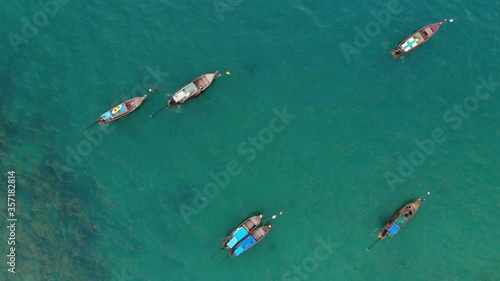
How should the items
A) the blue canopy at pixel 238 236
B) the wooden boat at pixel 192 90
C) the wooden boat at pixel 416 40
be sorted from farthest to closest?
the wooden boat at pixel 416 40 → the wooden boat at pixel 192 90 → the blue canopy at pixel 238 236

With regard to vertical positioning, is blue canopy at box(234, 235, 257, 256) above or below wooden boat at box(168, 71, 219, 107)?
below

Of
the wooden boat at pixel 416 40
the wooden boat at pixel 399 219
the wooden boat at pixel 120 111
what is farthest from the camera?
the wooden boat at pixel 416 40

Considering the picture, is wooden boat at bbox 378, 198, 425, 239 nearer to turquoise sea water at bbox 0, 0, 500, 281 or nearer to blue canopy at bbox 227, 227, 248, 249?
turquoise sea water at bbox 0, 0, 500, 281

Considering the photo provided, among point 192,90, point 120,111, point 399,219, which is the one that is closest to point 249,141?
point 192,90

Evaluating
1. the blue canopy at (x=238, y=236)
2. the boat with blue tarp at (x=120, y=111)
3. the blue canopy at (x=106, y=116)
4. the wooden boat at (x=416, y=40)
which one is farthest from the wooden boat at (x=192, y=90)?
the wooden boat at (x=416, y=40)

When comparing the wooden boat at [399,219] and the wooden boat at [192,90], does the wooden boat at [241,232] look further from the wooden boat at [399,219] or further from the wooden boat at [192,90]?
the wooden boat at [192,90]

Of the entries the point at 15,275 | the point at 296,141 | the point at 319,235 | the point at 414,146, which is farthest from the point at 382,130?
the point at 15,275

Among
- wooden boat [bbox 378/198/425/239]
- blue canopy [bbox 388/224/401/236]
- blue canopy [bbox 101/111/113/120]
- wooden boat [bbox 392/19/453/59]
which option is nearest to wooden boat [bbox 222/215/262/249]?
wooden boat [bbox 378/198/425/239]

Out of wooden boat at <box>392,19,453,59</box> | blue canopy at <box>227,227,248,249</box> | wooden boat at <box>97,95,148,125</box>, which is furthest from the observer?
wooden boat at <box>392,19,453,59</box>
